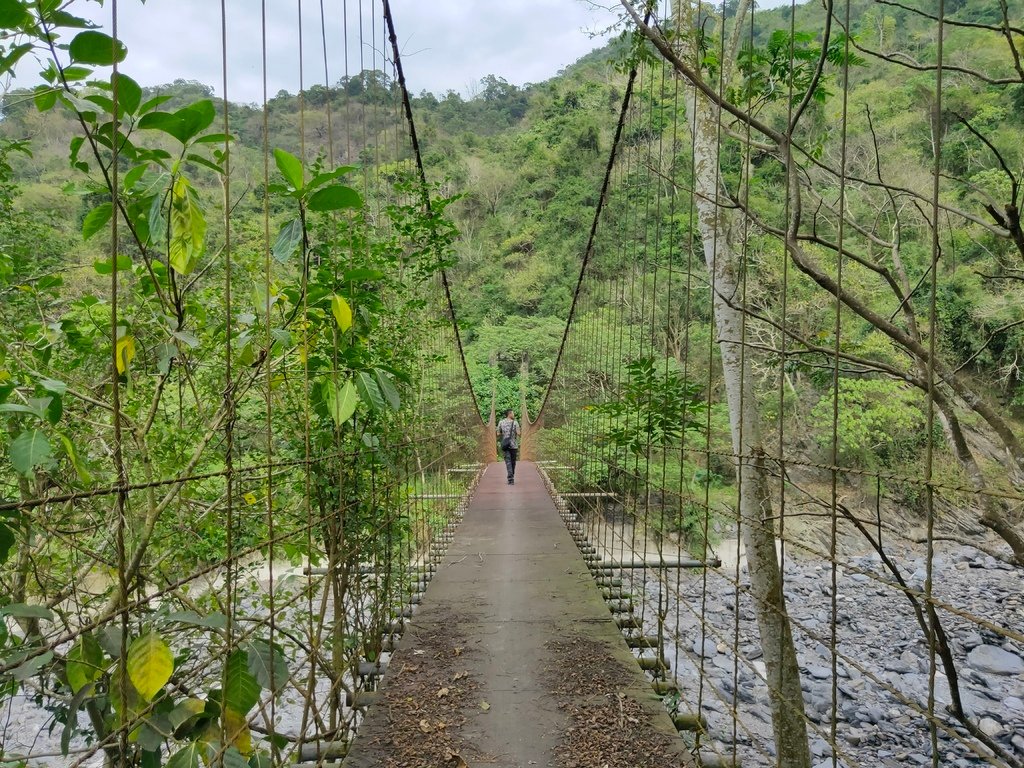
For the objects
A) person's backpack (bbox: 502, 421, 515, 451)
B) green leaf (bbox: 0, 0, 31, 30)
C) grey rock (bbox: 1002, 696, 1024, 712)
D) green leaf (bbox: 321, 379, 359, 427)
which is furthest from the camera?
person's backpack (bbox: 502, 421, 515, 451)

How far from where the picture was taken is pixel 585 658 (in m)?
1.85

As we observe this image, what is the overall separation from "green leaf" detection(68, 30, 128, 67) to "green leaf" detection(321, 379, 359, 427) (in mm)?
568

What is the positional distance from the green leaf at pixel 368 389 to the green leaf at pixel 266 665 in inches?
16.8

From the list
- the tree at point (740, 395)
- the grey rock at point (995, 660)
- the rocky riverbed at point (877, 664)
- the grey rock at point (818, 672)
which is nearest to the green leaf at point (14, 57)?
the tree at point (740, 395)

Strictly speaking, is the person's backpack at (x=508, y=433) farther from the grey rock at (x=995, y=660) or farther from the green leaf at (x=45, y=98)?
the green leaf at (x=45, y=98)

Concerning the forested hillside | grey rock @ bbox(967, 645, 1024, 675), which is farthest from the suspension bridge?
grey rock @ bbox(967, 645, 1024, 675)

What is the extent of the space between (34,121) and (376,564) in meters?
1.35

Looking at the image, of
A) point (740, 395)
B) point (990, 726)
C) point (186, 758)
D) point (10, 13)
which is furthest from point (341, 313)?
point (990, 726)

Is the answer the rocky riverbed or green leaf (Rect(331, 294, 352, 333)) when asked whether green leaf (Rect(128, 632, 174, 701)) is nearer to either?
green leaf (Rect(331, 294, 352, 333))

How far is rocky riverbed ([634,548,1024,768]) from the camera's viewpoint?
4.87m

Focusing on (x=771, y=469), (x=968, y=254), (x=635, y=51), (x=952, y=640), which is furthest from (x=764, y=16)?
(x=771, y=469)

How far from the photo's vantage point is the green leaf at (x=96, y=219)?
2.59 ft

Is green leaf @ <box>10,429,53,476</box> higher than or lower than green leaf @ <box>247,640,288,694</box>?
higher

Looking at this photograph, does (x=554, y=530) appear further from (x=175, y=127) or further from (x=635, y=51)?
(x=175, y=127)
